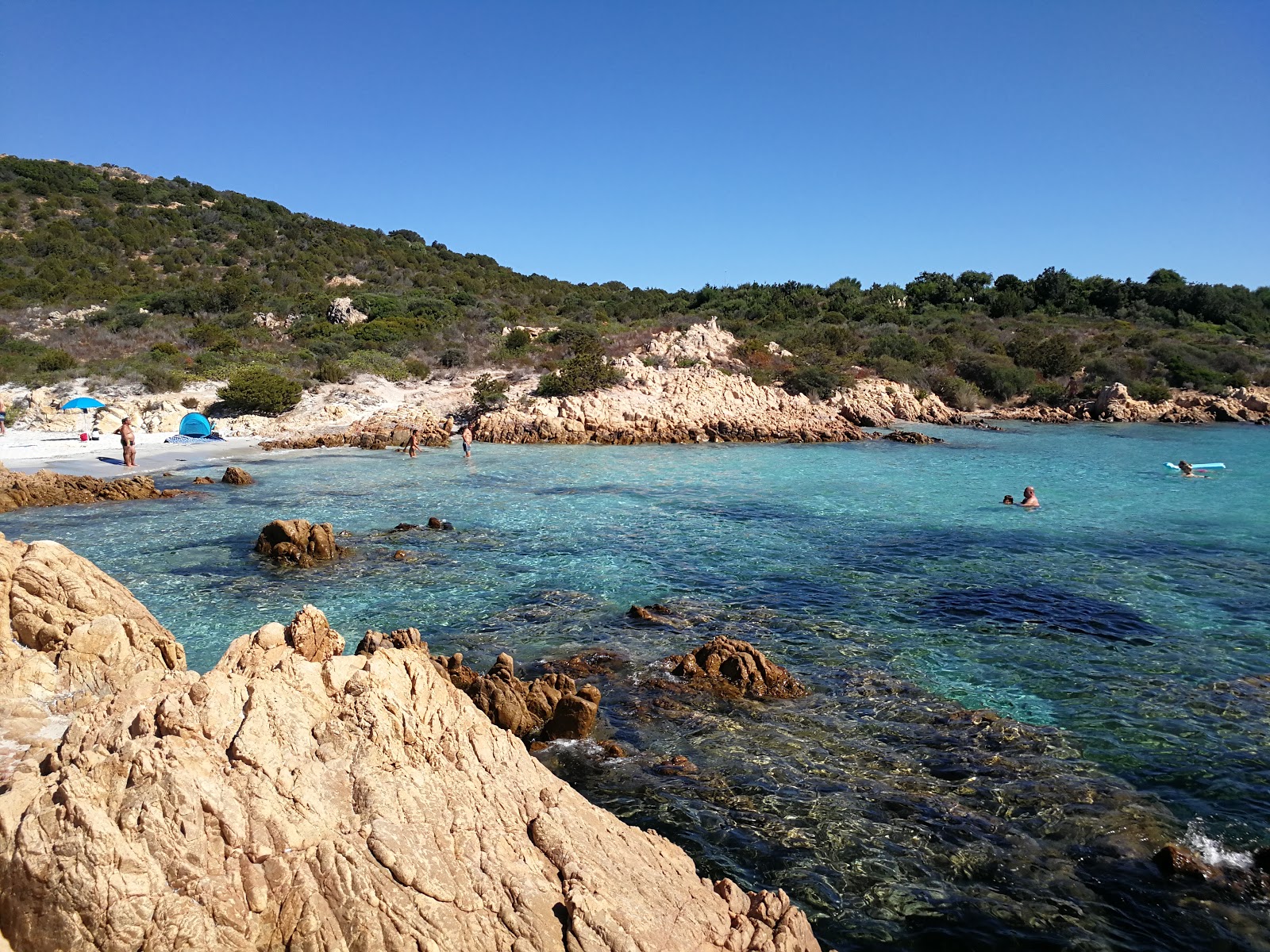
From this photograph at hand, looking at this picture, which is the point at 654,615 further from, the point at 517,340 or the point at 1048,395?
the point at 1048,395

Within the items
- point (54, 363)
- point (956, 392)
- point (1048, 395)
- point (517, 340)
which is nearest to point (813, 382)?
point (956, 392)

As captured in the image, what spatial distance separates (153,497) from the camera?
18.8 metres

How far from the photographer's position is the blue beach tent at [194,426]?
2953 centimetres

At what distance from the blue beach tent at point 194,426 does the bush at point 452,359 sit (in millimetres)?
15102

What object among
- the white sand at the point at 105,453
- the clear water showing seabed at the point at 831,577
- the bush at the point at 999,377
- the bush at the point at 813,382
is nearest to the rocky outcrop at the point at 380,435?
the white sand at the point at 105,453

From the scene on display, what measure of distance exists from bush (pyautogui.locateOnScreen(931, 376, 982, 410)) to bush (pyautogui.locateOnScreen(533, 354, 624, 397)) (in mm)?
22373

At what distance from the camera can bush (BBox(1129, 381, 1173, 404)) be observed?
45.7m

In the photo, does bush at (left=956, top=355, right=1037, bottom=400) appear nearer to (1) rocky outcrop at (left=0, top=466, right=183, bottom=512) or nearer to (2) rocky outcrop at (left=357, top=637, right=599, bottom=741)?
(1) rocky outcrop at (left=0, top=466, right=183, bottom=512)

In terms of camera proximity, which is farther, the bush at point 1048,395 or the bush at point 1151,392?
the bush at point 1048,395

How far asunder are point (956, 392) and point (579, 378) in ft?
82.7

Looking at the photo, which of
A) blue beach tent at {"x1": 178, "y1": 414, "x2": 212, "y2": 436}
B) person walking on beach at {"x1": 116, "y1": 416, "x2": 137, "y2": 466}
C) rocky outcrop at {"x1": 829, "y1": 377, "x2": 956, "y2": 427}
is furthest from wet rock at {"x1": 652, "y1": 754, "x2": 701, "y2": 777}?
rocky outcrop at {"x1": 829, "y1": 377, "x2": 956, "y2": 427}

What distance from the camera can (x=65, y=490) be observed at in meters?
18.2

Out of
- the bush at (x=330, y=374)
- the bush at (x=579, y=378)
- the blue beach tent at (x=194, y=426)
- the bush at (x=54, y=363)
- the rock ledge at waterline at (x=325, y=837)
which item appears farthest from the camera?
the bush at (x=330, y=374)

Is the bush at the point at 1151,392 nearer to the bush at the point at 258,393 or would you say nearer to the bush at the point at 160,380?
the bush at the point at 258,393
